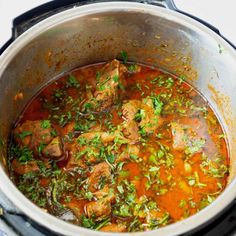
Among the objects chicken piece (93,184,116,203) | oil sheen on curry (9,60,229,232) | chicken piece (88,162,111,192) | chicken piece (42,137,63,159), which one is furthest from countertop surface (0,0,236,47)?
chicken piece (93,184,116,203)

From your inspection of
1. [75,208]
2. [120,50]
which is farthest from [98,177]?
[120,50]

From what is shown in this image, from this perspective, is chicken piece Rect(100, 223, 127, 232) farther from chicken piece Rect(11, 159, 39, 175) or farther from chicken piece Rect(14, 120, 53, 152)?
chicken piece Rect(14, 120, 53, 152)

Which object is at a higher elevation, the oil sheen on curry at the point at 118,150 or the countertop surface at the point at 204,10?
the countertop surface at the point at 204,10

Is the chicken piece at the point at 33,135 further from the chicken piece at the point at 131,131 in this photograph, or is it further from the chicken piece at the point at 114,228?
the chicken piece at the point at 114,228

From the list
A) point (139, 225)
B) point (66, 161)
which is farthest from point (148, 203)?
point (66, 161)

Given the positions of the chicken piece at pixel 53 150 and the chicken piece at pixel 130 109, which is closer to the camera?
the chicken piece at pixel 53 150

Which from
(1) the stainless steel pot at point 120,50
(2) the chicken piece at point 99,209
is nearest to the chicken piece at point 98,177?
(2) the chicken piece at point 99,209

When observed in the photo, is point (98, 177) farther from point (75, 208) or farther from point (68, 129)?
point (68, 129)
